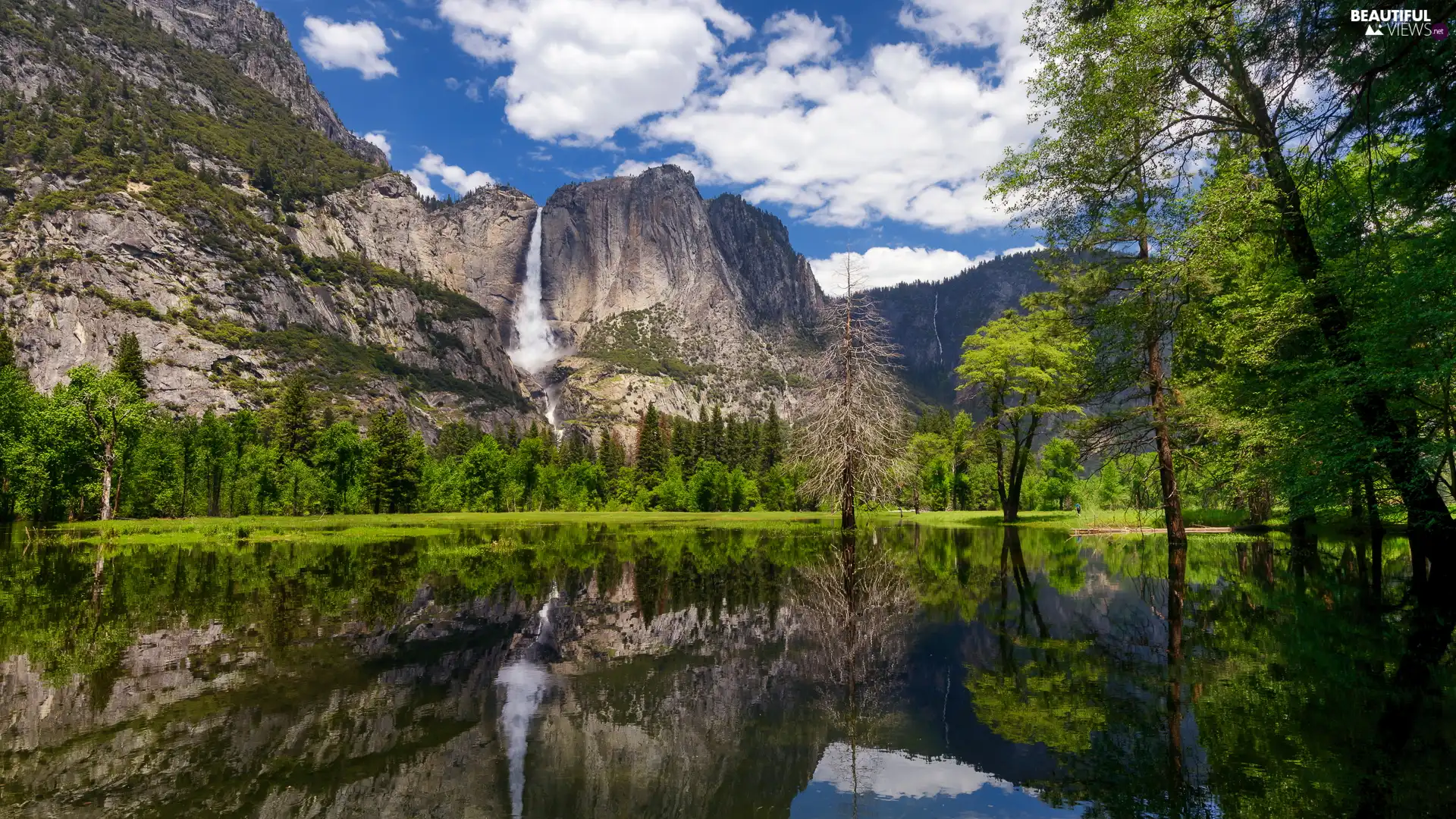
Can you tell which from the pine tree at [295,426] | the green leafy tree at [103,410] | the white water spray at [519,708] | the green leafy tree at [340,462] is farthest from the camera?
the pine tree at [295,426]

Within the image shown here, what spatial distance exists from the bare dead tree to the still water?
12.5 metres

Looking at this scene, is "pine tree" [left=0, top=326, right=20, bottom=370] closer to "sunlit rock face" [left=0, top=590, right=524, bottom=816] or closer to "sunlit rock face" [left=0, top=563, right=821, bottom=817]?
"sunlit rock face" [left=0, top=590, right=524, bottom=816]

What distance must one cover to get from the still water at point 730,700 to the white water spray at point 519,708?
0.05 meters

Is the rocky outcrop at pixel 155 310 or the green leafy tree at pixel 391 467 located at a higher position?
the rocky outcrop at pixel 155 310

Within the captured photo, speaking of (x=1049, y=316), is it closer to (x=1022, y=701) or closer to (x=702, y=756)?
(x=1022, y=701)

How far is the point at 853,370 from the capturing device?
3133 centimetres

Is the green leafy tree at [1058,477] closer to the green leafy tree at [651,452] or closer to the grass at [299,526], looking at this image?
the grass at [299,526]

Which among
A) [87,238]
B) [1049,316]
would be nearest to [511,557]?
[1049,316]

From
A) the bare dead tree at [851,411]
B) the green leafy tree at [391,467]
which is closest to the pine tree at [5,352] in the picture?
the green leafy tree at [391,467]

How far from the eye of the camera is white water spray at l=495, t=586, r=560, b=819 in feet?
19.6

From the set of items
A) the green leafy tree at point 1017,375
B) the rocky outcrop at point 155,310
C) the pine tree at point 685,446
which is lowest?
the pine tree at point 685,446

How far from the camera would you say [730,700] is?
8.31 metres

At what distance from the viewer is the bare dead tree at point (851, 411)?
30562 mm

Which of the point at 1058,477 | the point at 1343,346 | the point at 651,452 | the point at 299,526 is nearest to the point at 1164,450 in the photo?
the point at 1343,346
